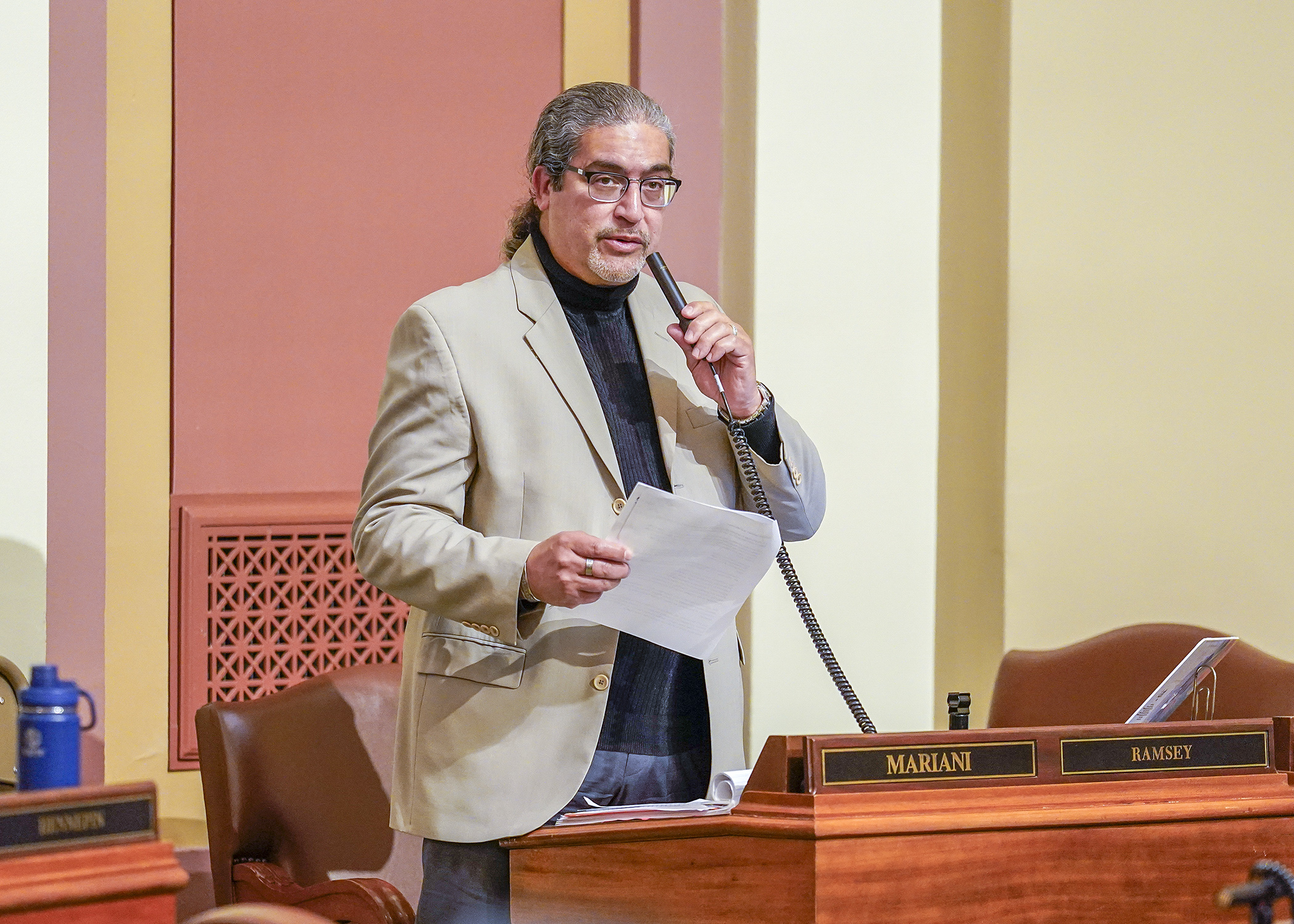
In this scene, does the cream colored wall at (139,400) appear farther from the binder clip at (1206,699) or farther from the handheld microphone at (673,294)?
the binder clip at (1206,699)

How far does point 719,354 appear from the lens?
198 centimetres

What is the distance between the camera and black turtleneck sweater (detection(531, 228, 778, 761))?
2.07 metres

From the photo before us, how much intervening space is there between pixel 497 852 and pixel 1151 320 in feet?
6.69

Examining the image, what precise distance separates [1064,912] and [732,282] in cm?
217

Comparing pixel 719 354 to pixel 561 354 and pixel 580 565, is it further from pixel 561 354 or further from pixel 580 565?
pixel 580 565

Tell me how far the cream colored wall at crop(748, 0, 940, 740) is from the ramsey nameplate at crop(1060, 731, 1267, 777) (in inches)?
67.6

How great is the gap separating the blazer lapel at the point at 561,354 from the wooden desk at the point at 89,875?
822mm

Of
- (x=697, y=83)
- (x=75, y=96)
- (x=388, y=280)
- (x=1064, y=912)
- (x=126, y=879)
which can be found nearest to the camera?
(x=126, y=879)

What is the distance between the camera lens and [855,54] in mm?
3523

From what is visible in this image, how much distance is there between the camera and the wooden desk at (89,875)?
1.36 m

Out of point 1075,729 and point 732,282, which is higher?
point 732,282

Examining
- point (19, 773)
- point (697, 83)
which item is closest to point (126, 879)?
point (19, 773)

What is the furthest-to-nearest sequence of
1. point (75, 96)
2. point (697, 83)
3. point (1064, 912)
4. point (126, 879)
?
point (697, 83)
point (75, 96)
point (1064, 912)
point (126, 879)

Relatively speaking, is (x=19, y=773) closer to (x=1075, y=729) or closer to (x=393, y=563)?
(x=393, y=563)
